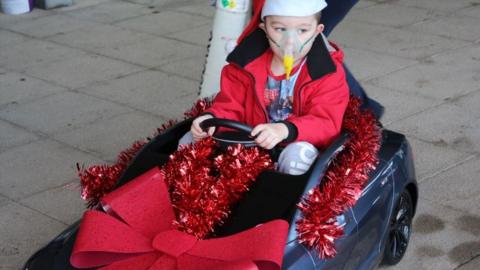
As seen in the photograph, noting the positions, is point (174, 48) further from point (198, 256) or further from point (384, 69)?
point (198, 256)

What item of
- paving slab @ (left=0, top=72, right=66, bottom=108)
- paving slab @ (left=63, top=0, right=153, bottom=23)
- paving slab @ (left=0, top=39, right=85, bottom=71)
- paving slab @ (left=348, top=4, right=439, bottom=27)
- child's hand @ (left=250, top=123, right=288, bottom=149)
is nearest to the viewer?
child's hand @ (left=250, top=123, right=288, bottom=149)

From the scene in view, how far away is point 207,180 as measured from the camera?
10.3ft

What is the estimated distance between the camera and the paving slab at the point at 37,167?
4.75 metres

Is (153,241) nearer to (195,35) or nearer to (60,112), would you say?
(60,112)

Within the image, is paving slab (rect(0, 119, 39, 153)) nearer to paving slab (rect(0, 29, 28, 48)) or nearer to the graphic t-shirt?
paving slab (rect(0, 29, 28, 48))

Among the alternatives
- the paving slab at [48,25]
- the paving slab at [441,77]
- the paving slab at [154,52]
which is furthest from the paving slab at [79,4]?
the paving slab at [441,77]

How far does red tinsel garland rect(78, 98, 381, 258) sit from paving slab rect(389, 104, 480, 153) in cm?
189

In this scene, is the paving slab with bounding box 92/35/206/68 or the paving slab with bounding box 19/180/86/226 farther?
the paving slab with bounding box 92/35/206/68

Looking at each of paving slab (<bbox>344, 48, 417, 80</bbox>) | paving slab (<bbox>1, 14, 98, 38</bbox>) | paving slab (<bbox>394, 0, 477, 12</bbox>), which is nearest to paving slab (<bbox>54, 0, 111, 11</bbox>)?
paving slab (<bbox>1, 14, 98, 38</bbox>)

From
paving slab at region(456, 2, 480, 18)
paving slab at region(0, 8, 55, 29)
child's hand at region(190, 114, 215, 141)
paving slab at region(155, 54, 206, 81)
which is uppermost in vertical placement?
child's hand at region(190, 114, 215, 141)

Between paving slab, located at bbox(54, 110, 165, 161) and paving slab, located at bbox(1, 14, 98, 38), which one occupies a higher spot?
paving slab, located at bbox(54, 110, 165, 161)

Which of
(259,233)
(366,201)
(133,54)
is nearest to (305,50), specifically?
(366,201)

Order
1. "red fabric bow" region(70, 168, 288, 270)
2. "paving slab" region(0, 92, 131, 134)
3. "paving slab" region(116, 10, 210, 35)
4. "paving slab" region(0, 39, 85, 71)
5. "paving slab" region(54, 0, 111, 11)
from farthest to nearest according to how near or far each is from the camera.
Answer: "paving slab" region(54, 0, 111, 11)
"paving slab" region(116, 10, 210, 35)
"paving slab" region(0, 39, 85, 71)
"paving slab" region(0, 92, 131, 134)
"red fabric bow" region(70, 168, 288, 270)

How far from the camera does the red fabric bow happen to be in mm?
2809
